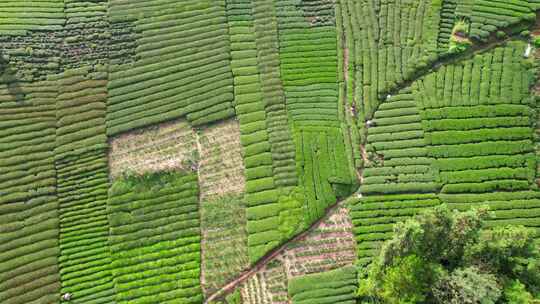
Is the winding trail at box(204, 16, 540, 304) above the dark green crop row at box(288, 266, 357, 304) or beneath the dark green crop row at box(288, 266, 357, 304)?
above

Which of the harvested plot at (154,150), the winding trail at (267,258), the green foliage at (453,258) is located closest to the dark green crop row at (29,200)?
the harvested plot at (154,150)

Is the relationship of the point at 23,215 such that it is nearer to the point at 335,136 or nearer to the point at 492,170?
the point at 335,136

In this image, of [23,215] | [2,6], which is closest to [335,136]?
[23,215]

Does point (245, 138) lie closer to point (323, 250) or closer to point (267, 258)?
point (267, 258)

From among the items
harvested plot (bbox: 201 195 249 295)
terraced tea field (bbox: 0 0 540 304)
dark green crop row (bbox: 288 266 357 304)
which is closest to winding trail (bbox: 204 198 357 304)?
terraced tea field (bbox: 0 0 540 304)

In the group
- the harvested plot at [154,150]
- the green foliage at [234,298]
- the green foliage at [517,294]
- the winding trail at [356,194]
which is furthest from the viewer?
the harvested plot at [154,150]

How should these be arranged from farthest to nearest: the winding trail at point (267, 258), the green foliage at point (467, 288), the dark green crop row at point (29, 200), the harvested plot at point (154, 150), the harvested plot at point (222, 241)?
the harvested plot at point (154, 150) → the dark green crop row at point (29, 200) → the harvested plot at point (222, 241) → the winding trail at point (267, 258) → the green foliage at point (467, 288)

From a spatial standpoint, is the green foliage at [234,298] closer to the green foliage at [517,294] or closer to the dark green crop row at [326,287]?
the dark green crop row at [326,287]

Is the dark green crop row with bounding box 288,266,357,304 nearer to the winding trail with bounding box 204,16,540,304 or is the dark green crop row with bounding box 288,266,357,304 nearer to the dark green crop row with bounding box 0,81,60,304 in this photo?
the winding trail with bounding box 204,16,540,304
